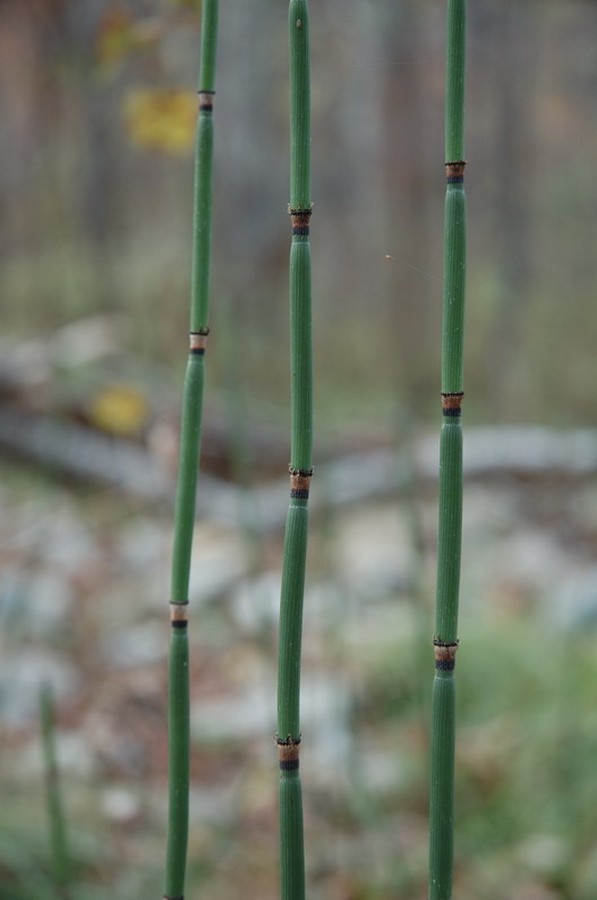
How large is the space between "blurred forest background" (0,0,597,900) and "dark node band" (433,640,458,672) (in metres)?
0.21

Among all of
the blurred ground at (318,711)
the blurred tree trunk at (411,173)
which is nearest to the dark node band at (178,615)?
the blurred ground at (318,711)

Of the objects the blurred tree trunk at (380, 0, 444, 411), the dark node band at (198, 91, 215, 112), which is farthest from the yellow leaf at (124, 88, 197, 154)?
the blurred tree trunk at (380, 0, 444, 411)

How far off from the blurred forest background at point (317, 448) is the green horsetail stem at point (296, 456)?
0.46 feet

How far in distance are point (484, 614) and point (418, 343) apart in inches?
143

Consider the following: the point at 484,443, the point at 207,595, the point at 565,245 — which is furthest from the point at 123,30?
the point at 565,245

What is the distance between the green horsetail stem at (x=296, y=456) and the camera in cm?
46

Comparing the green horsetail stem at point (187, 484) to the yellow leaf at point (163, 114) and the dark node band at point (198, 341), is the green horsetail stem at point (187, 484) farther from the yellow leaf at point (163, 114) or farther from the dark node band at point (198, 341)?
the yellow leaf at point (163, 114)

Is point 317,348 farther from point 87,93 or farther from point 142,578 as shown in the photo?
point 142,578

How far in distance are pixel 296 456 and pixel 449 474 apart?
7 centimetres

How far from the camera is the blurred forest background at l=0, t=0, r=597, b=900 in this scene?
3.99ft

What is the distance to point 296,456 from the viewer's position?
480mm

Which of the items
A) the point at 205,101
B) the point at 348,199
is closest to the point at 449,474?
the point at 205,101

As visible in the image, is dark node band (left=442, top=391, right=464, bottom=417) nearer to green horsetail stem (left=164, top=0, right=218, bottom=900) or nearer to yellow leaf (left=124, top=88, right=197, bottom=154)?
green horsetail stem (left=164, top=0, right=218, bottom=900)

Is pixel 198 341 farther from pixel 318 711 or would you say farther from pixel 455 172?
pixel 318 711
